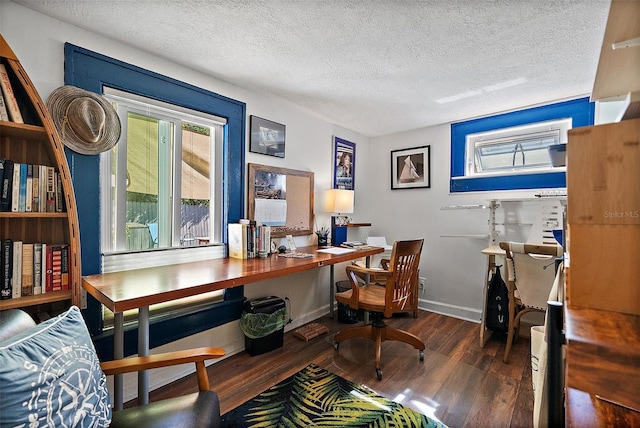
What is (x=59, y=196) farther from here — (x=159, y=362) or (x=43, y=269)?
(x=159, y=362)

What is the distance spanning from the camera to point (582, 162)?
76cm

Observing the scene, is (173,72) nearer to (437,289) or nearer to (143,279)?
(143,279)

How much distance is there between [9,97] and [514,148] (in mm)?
3786

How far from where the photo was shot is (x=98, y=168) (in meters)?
1.68

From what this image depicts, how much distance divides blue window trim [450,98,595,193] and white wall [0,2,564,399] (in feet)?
0.29

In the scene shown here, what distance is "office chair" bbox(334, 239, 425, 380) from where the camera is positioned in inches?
82.1

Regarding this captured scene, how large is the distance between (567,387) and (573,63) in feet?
7.77

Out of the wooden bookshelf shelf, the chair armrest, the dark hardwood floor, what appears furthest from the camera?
the dark hardwood floor

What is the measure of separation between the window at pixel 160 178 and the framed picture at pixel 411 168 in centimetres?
223

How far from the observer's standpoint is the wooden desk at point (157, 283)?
4.19 ft

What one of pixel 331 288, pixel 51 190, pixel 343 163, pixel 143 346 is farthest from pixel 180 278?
pixel 343 163

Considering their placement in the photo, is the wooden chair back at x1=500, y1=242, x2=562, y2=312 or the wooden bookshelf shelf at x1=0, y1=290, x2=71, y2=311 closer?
the wooden bookshelf shelf at x1=0, y1=290, x2=71, y2=311

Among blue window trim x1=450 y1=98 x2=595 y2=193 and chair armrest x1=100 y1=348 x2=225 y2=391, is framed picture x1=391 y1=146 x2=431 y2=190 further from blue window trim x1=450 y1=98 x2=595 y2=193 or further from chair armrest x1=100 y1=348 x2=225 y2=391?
chair armrest x1=100 y1=348 x2=225 y2=391

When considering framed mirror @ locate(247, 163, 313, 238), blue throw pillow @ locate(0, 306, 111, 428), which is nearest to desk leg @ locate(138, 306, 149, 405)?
blue throw pillow @ locate(0, 306, 111, 428)
